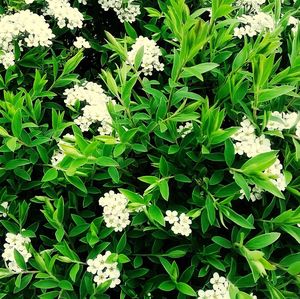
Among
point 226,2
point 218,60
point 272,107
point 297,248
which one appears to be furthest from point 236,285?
point 226,2

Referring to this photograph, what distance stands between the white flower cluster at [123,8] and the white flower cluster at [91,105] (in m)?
0.44

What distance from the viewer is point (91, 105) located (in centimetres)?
213

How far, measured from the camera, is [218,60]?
2096mm

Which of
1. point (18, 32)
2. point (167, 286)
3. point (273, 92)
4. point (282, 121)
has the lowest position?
point (167, 286)

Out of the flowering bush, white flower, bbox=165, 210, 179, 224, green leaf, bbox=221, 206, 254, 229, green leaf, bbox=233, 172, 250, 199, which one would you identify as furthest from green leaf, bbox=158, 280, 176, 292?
green leaf, bbox=233, 172, 250, 199

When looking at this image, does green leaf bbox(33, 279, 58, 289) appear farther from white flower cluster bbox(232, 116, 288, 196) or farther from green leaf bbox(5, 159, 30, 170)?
white flower cluster bbox(232, 116, 288, 196)

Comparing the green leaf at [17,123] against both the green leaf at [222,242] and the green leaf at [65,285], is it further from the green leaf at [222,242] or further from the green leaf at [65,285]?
the green leaf at [222,242]

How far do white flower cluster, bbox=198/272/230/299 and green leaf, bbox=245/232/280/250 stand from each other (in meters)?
0.15

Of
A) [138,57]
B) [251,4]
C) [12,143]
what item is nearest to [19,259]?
[12,143]

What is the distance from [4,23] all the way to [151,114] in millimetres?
800

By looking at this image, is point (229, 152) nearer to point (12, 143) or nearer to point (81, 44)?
point (12, 143)

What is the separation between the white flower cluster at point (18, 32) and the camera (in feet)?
7.27

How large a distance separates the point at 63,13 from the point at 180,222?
1.13 meters

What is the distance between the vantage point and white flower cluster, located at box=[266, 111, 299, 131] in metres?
1.88
